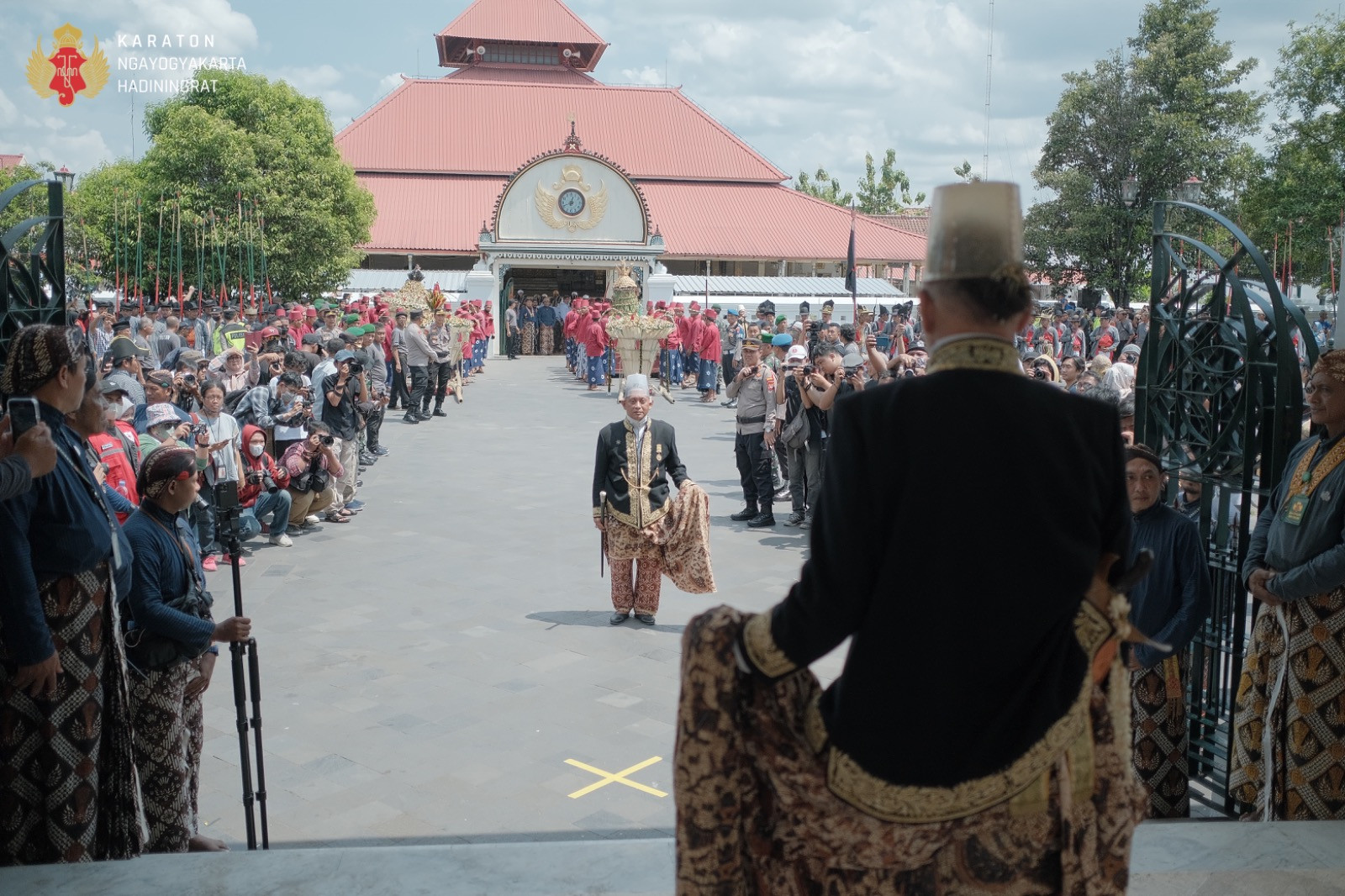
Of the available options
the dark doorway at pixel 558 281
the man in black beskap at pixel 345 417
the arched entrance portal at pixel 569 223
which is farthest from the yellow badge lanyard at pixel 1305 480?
the dark doorway at pixel 558 281

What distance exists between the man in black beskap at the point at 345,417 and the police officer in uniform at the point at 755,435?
12.9ft

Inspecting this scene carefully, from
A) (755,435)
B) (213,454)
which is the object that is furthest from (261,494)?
(755,435)

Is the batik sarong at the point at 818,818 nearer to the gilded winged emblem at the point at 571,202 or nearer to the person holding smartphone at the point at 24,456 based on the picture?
the person holding smartphone at the point at 24,456

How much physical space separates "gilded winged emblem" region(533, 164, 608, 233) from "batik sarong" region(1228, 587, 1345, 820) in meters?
31.2

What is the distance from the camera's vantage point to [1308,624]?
404 centimetres

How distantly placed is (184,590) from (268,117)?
2770 centimetres

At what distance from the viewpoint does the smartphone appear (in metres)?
3.31

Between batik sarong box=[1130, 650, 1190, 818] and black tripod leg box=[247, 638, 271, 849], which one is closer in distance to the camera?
black tripod leg box=[247, 638, 271, 849]

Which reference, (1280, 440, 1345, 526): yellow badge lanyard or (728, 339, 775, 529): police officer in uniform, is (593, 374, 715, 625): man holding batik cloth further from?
(1280, 440, 1345, 526): yellow badge lanyard

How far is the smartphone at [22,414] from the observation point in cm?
331

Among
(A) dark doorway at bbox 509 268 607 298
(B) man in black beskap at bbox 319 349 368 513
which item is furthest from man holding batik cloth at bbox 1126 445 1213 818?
(A) dark doorway at bbox 509 268 607 298

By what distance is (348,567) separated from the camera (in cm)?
970

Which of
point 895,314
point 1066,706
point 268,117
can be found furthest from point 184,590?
point 268,117

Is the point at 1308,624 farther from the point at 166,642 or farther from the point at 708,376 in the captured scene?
the point at 708,376
